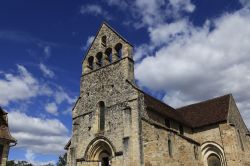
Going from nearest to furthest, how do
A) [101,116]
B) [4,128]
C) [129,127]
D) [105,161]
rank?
[129,127]
[4,128]
[105,161]
[101,116]

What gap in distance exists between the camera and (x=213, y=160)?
91.5 ft

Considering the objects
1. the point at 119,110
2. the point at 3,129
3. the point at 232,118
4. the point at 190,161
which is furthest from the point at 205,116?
the point at 3,129

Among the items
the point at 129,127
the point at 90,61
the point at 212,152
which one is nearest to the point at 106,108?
the point at 129,127

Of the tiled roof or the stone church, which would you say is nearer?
the stone church

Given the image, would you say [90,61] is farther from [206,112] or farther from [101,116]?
[206,112]

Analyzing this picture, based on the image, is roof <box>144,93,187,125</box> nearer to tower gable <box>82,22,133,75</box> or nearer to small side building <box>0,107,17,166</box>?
tower gable <box>82,22,133,75</box>

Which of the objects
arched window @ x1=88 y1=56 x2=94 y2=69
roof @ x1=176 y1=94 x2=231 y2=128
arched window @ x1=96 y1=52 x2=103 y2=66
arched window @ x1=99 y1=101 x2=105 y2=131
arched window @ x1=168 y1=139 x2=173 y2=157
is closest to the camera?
arched window @ x1=168 y1=139 x2=173 y2=157

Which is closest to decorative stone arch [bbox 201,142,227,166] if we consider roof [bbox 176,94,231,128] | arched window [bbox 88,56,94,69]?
roof [bbox 176,94,231,128]

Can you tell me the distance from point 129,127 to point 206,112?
1252cm

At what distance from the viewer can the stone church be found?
20734 millimetres

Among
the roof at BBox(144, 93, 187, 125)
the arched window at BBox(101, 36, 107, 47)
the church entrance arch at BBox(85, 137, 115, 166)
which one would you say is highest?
the arched window at BBox(101, 36, 107, 47)

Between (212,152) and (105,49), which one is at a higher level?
(105,49)

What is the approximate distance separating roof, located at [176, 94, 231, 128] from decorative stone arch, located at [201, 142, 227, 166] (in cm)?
199

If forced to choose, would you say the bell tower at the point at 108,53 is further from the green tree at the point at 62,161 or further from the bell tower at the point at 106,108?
the green tree at the point at 62,161
